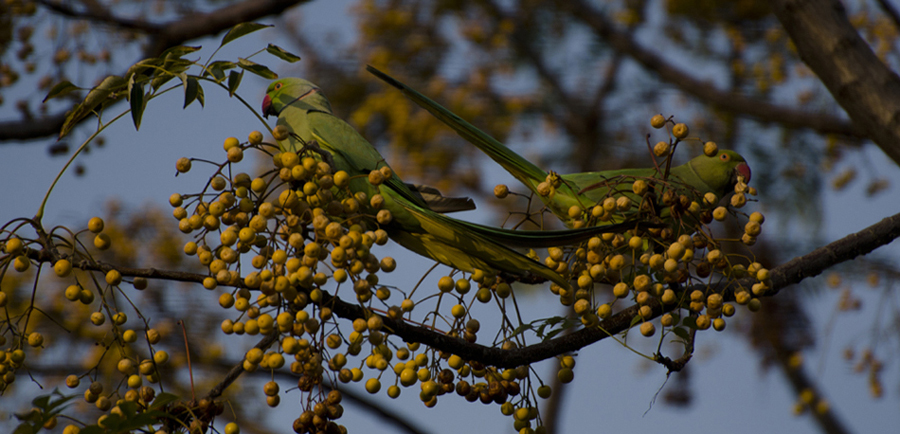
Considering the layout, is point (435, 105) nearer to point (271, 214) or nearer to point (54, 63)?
point (271, 214)

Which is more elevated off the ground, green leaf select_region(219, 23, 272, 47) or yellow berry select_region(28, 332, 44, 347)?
green leaf select_region(219, 23, 272, 47)

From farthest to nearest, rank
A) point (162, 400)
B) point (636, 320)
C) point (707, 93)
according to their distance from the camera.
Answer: point (707, 93), point (636, 320), point (162, 400)

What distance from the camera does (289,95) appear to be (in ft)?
7.98

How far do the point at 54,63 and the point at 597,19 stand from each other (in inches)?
176

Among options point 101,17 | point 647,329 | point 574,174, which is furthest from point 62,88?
point 101,17

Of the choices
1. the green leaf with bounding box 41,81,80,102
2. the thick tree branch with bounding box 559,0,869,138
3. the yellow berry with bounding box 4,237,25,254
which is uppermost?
the thick tree branch with bounding box 559,0,869,138

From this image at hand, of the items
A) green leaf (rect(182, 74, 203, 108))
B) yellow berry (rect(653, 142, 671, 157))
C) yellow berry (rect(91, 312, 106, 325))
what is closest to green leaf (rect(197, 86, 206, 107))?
green leaf (rect(182, 74, 203, 108))

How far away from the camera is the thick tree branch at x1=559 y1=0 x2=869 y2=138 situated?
11.8 feet

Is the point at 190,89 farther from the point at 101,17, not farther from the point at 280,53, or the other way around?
the point at 101,17

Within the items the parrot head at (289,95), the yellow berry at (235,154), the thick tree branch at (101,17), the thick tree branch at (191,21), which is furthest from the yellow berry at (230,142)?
the thick tree branch at (101,17)

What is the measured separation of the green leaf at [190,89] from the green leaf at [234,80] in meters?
0.07

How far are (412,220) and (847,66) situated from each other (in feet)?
5.54

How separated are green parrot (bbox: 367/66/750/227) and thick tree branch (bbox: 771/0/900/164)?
18.1 inches

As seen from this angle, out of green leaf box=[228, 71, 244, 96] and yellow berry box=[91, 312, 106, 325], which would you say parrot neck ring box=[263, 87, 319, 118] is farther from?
yellow berry box=[91, 312, 106, 325]
